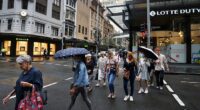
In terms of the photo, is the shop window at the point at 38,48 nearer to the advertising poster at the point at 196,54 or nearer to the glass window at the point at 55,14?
the glass window at the point at 55,14

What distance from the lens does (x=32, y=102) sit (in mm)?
4516

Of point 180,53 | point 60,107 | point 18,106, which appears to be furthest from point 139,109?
point 180,53

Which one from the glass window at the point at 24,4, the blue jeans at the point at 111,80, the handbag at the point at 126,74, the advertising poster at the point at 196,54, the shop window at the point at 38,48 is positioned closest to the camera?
the handbag at the point at 126,74

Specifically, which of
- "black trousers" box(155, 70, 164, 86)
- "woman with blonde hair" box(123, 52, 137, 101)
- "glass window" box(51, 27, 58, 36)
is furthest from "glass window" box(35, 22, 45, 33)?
"woman with blonde hair" box(123, 52, 137, 101)

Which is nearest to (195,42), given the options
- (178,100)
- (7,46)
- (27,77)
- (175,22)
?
(175,22)

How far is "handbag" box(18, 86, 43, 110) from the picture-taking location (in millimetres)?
4500

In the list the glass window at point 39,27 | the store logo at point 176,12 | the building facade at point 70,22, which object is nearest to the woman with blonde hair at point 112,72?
the store logo at point 176,12

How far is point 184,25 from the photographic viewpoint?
28812mm

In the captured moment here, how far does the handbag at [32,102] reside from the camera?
4.50 metres

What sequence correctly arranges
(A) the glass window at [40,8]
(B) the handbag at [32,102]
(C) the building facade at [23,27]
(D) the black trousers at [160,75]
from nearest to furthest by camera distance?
(B) the handbag at [32,102], (D) the black trousers at [160,75], (C) the building facade at [23,27], (A) the glass window at [40,8]

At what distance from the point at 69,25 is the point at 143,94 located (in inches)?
1901

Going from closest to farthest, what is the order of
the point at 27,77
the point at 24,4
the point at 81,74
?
the point at 27,77 → the point at 81,74 → the point at 24,4

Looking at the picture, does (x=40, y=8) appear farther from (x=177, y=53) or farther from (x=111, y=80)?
(x=111, y=80)

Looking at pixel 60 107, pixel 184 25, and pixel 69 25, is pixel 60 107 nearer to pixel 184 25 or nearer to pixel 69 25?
pixel 184 25
